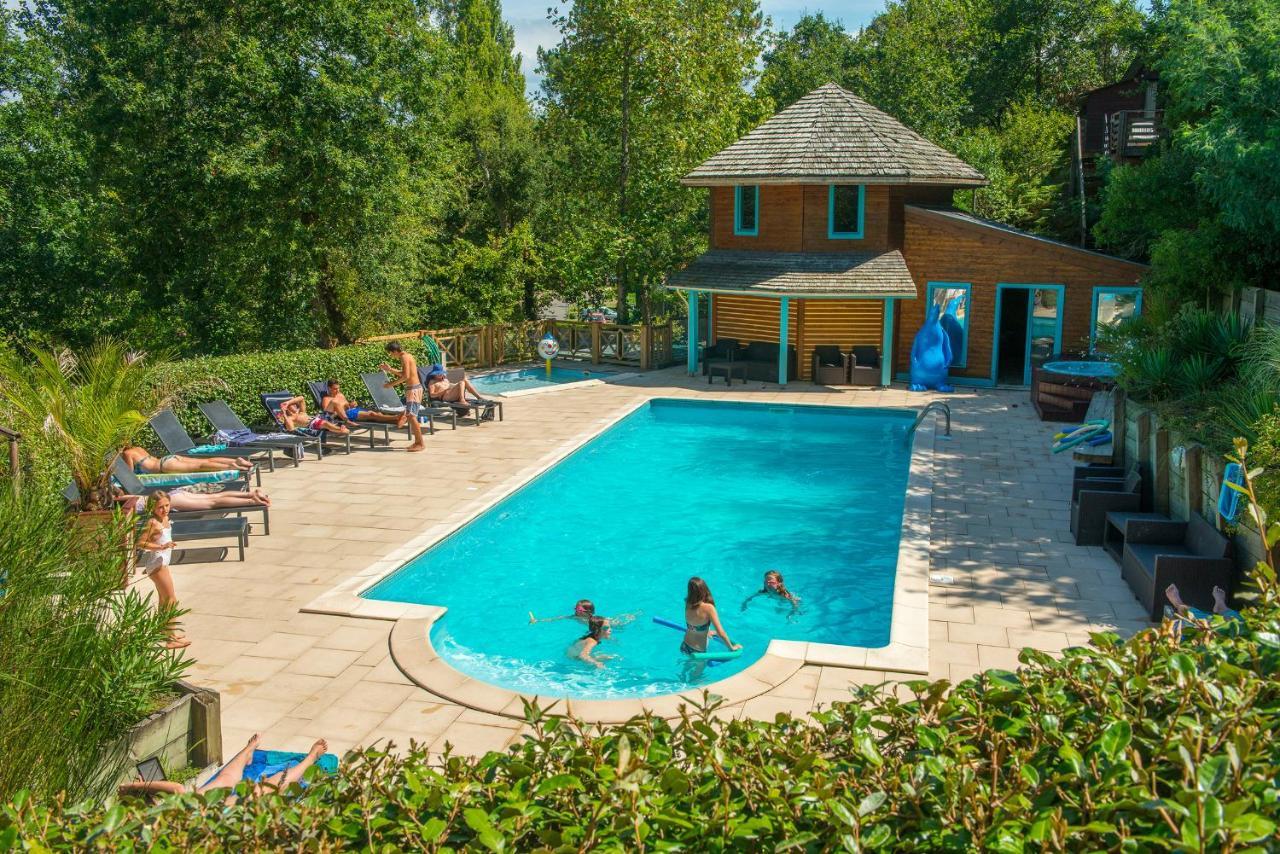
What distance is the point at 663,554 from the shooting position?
13.0 metres

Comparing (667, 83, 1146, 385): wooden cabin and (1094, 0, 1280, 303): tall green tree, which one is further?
(667, 83, 1146, 385): wooden cabin

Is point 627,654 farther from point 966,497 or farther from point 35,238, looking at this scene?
point 35,238

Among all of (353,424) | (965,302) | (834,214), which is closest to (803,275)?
(834,214)

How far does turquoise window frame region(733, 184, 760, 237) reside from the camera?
78.3 feet

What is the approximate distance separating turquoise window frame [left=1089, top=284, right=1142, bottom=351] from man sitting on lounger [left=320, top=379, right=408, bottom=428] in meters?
14.1

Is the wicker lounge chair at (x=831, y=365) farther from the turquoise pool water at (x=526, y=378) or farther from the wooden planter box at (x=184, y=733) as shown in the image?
the wooden planter box at (x=184, y=733)

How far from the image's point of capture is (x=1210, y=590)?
345 inches

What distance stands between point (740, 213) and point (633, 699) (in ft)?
59.5

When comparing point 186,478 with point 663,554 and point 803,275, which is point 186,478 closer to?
point 663,554

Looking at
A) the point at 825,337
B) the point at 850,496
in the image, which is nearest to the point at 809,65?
the point at 825,337

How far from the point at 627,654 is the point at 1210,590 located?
17.3ft

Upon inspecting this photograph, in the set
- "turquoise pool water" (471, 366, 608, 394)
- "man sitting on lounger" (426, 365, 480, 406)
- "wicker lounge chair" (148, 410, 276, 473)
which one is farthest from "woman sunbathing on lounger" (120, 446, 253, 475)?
"turquoise pool water" (471, 366, 608, 394)

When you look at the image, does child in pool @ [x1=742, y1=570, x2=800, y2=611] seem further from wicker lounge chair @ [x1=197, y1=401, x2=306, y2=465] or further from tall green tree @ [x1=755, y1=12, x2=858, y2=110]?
tall green tree @ [x1=755, y1=12, x2=858, y2=110]

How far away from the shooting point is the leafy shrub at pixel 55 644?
373cm
